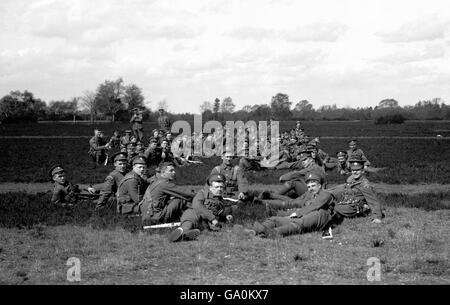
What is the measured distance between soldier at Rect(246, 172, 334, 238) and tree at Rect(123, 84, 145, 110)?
95864 mm

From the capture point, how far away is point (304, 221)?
29.7ft

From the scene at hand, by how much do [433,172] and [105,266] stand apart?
1395cm

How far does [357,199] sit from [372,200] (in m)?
0.41

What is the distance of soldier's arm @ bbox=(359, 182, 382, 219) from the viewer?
998cm

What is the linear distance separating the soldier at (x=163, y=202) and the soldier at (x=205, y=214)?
0.41m

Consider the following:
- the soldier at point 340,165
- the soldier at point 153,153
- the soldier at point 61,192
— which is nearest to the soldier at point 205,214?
the soldier at point 61,192

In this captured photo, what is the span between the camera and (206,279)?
21.7ft

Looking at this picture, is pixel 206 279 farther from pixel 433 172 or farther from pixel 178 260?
→ pixel 433 172

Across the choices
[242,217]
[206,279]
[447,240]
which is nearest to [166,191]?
[242,217]

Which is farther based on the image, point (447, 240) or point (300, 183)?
point (300, 183)

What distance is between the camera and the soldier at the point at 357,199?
10133mm

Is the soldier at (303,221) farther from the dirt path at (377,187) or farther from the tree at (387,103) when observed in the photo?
the tree at (387,103)

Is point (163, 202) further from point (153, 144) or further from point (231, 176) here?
point (153, 144)
